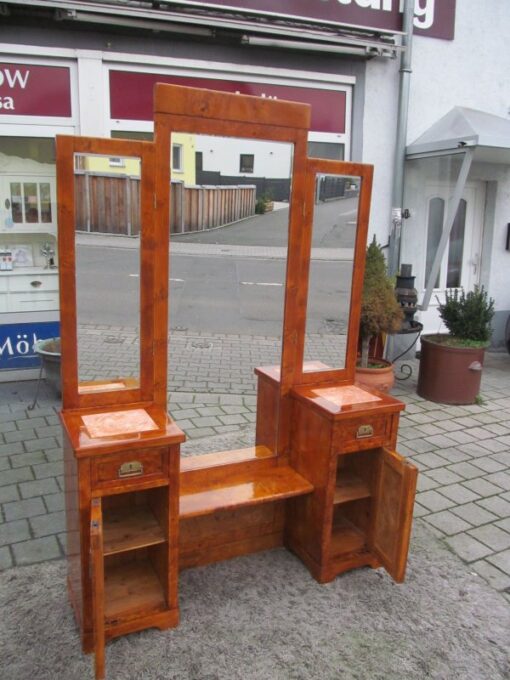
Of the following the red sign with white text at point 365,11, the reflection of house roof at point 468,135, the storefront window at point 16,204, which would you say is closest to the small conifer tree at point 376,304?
the reflection of house roof at point 468,135

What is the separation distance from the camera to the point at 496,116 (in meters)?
7.40

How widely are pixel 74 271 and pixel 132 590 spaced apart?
5.16 feet

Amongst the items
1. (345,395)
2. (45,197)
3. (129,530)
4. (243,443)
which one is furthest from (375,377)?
(45,197)

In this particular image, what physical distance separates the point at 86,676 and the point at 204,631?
57 cm

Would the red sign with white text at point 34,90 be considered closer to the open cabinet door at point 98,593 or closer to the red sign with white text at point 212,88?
the red sign with white text at point 212,88

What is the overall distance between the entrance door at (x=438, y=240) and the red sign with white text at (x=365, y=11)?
1876mm

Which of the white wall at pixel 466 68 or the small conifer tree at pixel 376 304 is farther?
the white wall at pixel 466 68

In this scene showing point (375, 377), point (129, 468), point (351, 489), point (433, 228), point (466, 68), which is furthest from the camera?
point (433, 228)

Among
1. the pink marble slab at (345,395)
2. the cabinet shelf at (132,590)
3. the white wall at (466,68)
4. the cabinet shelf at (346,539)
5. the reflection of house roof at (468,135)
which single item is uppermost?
the white wall at (466,68)

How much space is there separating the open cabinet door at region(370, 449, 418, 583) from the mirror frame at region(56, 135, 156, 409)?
132cm

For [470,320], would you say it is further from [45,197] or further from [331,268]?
[45,197]

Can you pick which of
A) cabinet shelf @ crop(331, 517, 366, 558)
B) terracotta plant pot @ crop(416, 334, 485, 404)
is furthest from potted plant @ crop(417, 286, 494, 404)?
cabinet shelf @ crop(331, 517, 366, 558)

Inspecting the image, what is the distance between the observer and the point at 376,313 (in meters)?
5.41

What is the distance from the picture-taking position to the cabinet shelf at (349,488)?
3.27 m
